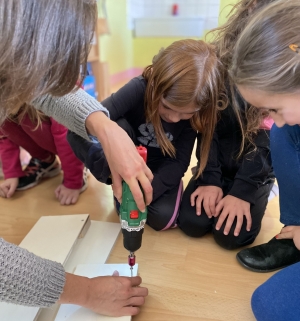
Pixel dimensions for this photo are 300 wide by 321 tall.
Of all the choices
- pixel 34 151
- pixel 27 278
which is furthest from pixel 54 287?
pixel 34 151

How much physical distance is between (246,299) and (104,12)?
2.29m

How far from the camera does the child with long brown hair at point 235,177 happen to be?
38.2 inches

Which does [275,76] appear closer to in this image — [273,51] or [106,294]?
[273,51]

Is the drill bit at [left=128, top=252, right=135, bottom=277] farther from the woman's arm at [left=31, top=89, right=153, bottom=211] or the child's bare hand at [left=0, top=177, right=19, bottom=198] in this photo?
the child's bare hand at [left=0, top=177, right=19, bottom=198]

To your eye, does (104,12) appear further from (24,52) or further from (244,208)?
(24,52)

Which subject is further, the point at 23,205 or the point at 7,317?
the point at 23,205

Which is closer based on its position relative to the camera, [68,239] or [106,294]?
[106,294]

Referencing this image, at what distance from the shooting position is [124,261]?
957 mm

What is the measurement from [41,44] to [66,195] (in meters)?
0.84

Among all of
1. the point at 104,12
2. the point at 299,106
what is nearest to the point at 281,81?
the point at 299,106

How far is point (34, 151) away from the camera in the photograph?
138cm

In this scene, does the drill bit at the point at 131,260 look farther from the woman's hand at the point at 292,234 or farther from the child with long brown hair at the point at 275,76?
the woman's hand at the point at 292,234

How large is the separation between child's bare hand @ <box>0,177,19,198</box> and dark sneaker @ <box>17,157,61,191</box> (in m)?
0.03

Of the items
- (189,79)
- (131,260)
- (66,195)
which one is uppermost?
(189,79)
